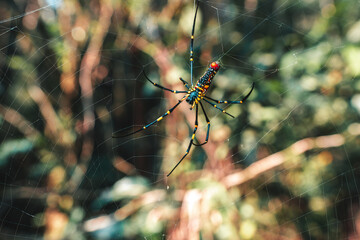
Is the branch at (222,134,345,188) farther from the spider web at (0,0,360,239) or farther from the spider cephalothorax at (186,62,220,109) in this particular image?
the spider cephalothorax at (186,62,220,109)

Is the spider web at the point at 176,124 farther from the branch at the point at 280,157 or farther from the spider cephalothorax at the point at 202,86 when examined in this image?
the spider cephalothorax at the point at 202,86

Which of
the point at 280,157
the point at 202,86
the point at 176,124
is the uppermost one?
the point at 176,124

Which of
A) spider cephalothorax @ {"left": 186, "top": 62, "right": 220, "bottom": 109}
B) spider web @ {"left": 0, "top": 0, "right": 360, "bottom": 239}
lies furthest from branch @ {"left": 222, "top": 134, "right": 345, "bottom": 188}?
spider cephalothorax @ {"left": 186, "top": 62, "right": 220, "bottom": 109}

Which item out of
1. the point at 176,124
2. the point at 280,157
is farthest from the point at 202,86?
the point at 280,157

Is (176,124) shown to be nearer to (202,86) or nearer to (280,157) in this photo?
(202,86)

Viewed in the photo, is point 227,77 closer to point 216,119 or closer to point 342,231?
point 216,119

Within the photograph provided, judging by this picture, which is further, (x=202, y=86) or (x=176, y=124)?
(x=176, y=124)

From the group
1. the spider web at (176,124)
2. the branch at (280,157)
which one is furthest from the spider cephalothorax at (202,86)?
the branch at (280,157)

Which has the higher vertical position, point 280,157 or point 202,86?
point 202,86

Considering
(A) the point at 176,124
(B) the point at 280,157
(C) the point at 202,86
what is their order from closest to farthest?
(C) the point at 202,86 → (B) the point at 280,157 → (A) the point at 176,124
